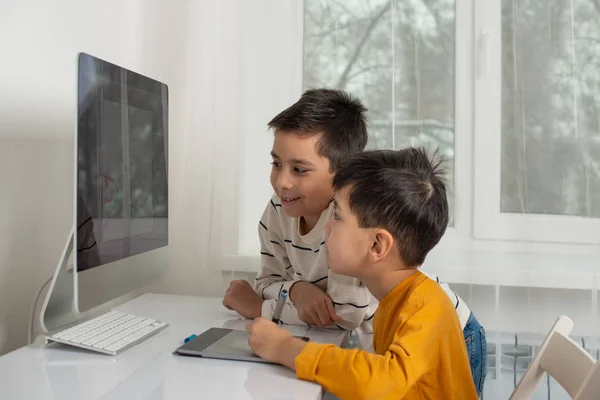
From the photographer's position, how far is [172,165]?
1740 millimetres

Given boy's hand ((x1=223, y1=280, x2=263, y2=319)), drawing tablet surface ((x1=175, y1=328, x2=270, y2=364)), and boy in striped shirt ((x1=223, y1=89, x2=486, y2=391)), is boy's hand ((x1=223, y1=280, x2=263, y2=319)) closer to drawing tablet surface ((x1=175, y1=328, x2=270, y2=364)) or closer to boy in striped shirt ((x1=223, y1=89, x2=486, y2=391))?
boy in striped shirt ((x1=223, y1=89, x2=486, y2=391))

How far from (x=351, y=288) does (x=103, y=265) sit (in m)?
0.46

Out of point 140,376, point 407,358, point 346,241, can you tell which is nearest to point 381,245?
point 346,241

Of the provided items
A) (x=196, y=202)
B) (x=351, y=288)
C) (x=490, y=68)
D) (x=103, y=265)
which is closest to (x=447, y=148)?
(x=490, y=68)

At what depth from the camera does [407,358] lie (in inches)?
34.5

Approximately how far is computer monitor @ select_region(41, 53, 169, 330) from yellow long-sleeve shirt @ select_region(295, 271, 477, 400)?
40 centimetres

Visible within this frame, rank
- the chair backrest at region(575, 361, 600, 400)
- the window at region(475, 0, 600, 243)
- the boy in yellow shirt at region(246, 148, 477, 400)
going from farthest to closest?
the window at region(475, 0, 600, 243)
the boy in yellow shirt at region(246, 148, 477, 400)
the chair backrest at region(575, 361, 600, 400)

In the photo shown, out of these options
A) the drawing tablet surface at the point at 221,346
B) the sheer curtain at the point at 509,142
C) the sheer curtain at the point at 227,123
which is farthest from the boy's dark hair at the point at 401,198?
the sheer curtain at the point at 227,123

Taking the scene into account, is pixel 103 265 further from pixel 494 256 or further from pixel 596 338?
pixel 596 338

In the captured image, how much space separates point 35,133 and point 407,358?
896 millimetres

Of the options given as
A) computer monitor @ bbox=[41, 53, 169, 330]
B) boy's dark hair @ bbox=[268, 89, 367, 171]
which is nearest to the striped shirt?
boy's dark hair @ bbox=[268, 89, 367, 171]

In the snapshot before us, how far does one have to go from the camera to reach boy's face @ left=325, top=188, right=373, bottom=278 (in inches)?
40.8

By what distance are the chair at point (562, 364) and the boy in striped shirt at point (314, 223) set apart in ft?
0.68

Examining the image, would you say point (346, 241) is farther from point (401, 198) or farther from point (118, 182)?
point (118, 182)
